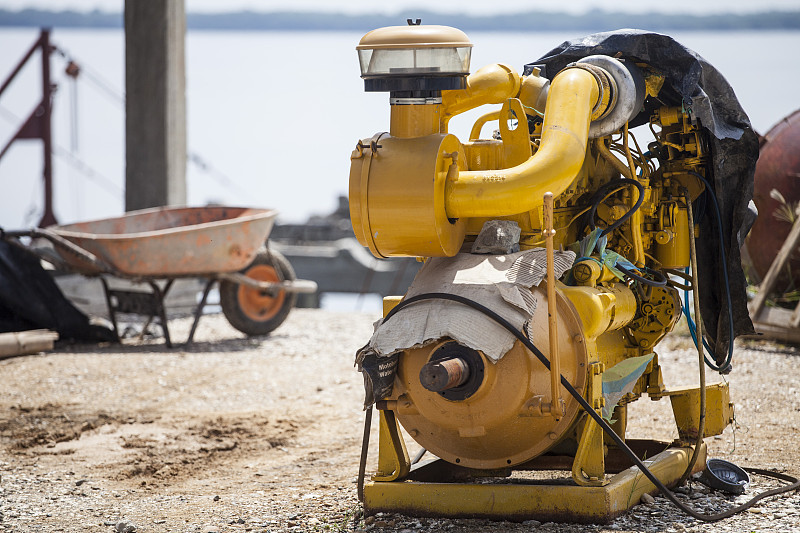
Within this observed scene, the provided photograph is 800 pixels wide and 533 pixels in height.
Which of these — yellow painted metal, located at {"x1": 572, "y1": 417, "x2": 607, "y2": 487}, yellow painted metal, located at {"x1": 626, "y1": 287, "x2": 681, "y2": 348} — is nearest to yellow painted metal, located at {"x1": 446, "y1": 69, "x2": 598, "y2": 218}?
yellow painted metal, located at {"x1": 572, "y1": 417, "x2": 607, "y2": 487}

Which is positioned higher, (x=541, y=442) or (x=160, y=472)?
(x=541, y=442)

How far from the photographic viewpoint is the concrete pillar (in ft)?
28.1

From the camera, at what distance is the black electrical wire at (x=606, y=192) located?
3404 mm

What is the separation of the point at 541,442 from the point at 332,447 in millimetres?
1707

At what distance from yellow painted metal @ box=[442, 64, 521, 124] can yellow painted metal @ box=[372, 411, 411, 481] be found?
3.37ft

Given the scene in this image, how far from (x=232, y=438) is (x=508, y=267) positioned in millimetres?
2221

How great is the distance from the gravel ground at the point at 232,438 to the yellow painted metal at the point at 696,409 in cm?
27

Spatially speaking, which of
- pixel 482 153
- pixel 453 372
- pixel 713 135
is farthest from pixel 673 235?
pixel 453 372

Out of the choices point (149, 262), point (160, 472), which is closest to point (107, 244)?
point (149, 262)

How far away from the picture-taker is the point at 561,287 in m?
3.12

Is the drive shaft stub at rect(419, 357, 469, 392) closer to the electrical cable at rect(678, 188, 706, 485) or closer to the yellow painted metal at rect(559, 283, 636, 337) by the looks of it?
the yellow painted metal at rect(559, 283, 636, 337)

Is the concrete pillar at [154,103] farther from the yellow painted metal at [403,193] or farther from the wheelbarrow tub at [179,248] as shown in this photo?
the yellow painted metal at [403,193]

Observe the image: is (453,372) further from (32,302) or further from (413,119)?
(32,302)

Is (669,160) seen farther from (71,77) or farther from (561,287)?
(71,77)
